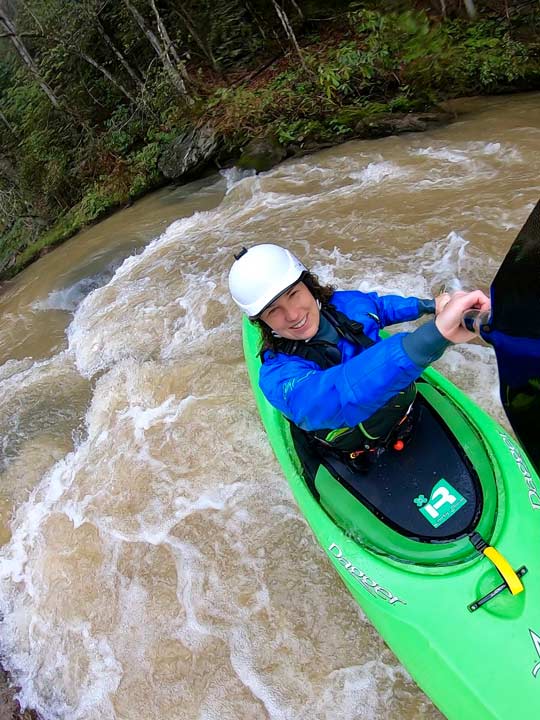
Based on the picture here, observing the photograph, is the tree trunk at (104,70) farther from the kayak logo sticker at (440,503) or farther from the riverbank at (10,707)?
the kayak logo sticker at (440,503)

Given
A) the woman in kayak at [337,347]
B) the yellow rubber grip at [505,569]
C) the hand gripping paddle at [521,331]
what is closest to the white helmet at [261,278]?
the woman in kayak at [337,347]

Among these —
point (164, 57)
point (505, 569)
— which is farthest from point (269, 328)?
point (164, 57)

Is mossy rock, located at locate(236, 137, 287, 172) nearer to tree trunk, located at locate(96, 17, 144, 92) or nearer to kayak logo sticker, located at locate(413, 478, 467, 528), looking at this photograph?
tree trunk, located at locate(96, 17, 144, 92)

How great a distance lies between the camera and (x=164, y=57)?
8.94 meters

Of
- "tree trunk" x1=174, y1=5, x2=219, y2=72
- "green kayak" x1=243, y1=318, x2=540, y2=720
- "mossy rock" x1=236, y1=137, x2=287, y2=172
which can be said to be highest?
"tree trunk" x1=174, y1=5, x2=219, y2=72

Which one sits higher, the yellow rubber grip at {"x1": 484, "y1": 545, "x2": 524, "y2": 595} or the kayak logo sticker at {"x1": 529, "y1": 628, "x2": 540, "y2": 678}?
the yellow rubber grip at {"x1": 484, "y1": 545, "x2": 524, "y2": 595}

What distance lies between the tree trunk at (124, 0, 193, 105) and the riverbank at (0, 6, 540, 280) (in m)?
0.31

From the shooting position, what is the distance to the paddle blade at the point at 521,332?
116 cm

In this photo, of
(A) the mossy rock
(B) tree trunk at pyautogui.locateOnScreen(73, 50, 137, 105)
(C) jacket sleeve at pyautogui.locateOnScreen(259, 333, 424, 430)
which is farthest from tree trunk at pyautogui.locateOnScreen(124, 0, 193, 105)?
(C) jacket sleeve at pyautogui.locateOnScreen(259, 333, 424, 430)

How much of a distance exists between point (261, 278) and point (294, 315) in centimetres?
18

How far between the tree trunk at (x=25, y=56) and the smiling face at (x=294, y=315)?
11117 millimetres

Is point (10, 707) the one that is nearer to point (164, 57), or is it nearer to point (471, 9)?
point (471, 9)

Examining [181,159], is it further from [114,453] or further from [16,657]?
[16,657]

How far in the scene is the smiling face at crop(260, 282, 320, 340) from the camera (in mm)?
1771
